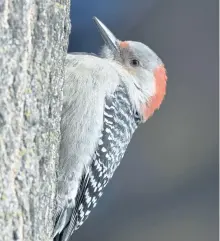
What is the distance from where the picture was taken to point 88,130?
6.93ft

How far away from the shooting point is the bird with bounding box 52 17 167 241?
2078 millimetres

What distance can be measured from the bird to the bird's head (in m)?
0.09

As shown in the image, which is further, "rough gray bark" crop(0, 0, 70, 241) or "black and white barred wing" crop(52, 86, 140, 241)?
"black and white barred wing" crop(52, 86, 140, 241)

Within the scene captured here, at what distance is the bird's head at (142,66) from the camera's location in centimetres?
257

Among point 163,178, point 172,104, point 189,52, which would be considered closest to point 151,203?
point 163,178

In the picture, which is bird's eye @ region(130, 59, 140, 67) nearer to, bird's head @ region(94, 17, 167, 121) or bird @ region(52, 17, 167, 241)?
bird's head @ region(94, 17, 167, 121)

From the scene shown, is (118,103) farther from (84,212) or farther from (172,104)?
(172,104)

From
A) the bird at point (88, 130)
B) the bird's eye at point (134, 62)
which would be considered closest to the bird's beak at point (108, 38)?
the bird's eye at point (134, 62)

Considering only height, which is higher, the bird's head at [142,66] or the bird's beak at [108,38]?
the bird's beak at [108,38]

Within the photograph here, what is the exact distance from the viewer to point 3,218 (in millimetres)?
1359

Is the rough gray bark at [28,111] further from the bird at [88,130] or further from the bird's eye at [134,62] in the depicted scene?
the bird's eye at [134,62]

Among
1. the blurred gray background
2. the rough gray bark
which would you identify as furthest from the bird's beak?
the rough gray bark

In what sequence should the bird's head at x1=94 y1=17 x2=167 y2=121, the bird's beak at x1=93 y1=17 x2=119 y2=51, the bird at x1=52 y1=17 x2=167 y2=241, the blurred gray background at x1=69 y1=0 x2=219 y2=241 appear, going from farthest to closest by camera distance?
1. the blurred gray background at x1=69 y1=0 x2=219 y2=241
2. the bird's beak at x1=93 y1=17 x2=119 y2=51
3. the bird's head at x1=94 y1=17 x2=167 y2=121
4. the bird at x1=52 y1=17 x2=167 y2=241

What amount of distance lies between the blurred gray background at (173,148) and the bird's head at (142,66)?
2.71ft
